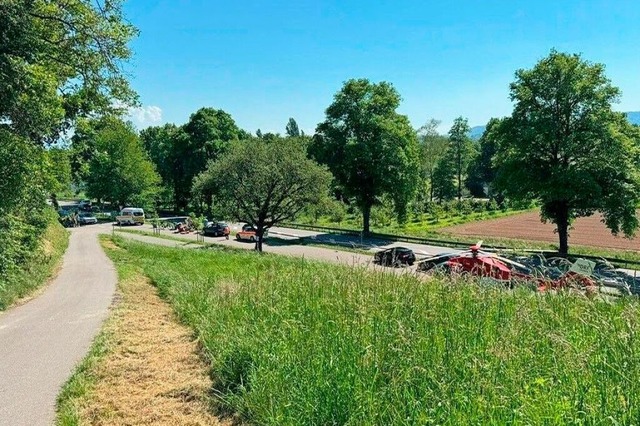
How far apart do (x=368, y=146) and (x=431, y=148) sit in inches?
1553

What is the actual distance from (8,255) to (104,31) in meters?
7.31

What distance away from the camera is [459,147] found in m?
72.3

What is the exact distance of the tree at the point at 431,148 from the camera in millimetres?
74000

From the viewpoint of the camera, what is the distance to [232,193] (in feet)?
106

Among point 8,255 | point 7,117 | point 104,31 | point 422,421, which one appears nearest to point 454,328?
point 422,421

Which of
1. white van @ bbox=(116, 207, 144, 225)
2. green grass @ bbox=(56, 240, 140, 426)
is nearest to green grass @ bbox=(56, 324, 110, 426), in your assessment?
green grass @ bbox=(56, 240, 140, 426)

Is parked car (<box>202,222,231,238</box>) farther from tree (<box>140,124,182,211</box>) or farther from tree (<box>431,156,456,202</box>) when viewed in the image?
tree (<box>431,156,456,202</box>)

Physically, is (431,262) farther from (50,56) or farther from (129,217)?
(129,217)

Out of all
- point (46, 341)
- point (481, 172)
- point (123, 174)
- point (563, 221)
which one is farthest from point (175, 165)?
point (46, 341)

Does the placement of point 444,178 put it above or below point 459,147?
below

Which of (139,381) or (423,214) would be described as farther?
(423,214)

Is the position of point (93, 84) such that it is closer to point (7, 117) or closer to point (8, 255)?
point (7, 117)

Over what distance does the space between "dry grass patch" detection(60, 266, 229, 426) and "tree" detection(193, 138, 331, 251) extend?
22372 millimetres

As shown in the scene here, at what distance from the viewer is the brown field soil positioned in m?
35.0
